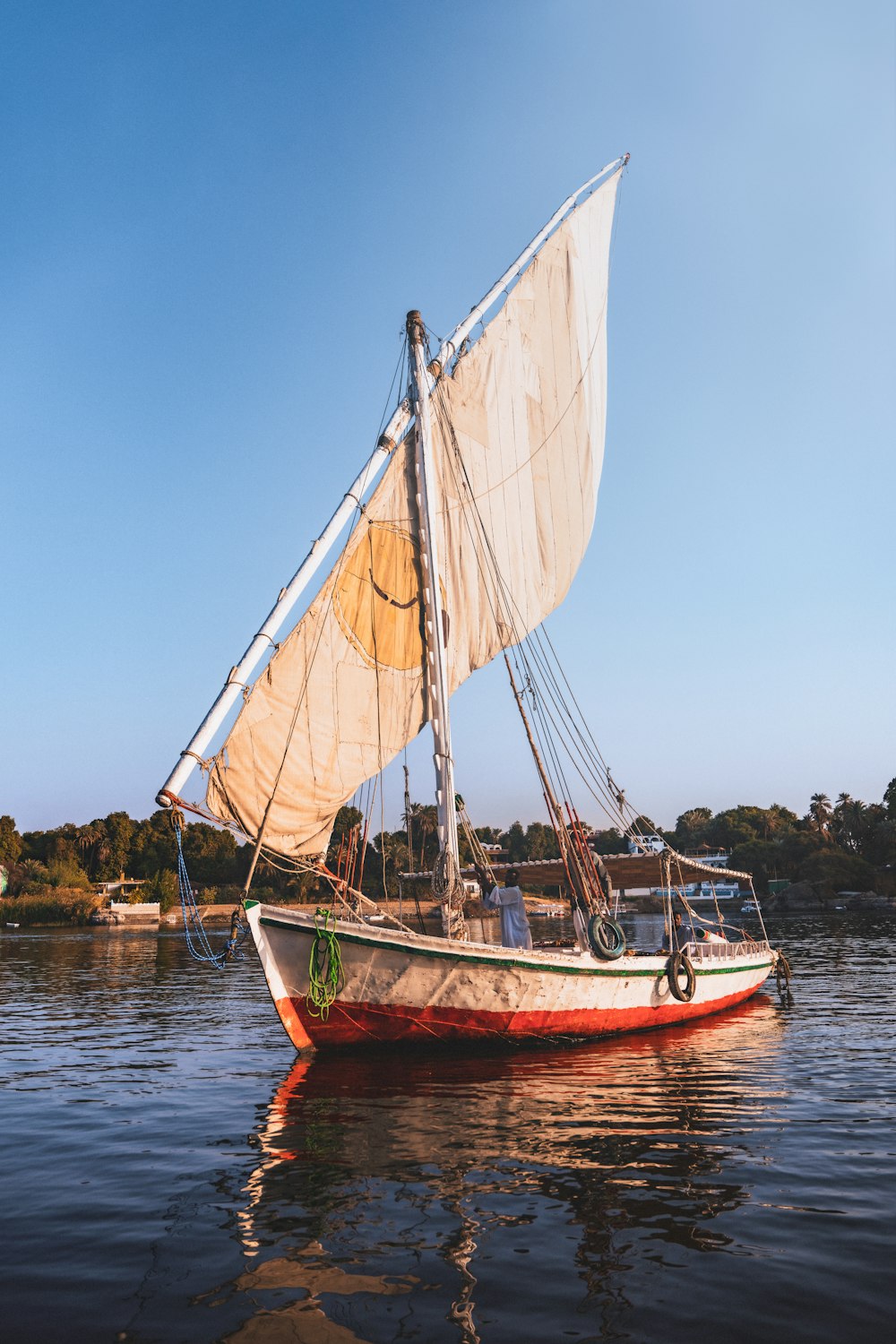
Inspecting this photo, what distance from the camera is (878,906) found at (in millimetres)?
82000

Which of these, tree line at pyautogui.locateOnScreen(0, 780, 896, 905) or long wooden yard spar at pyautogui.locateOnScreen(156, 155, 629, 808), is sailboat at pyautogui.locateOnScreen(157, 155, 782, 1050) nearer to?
long wooden yard spar at pyautogui.locateOnScreen(156, 155, 629, 808)

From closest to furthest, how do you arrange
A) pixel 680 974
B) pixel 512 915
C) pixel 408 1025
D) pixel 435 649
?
pixel 408 1025
pixel 512 915
pixel 435 649
pixel 680 974

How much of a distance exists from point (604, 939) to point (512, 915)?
1.96 m

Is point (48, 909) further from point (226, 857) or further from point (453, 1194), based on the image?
point (453, 1194)

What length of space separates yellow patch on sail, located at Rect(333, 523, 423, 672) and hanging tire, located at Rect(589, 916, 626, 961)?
6649mm

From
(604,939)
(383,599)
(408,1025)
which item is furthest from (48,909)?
(604,939)

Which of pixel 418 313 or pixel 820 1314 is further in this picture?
pixel 418 313

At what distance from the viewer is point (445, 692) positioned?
1886 cm

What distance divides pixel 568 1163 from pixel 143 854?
340ft

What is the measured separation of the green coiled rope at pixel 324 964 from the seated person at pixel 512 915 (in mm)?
3925

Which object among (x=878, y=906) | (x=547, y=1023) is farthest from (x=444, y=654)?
(x=878, y=906)

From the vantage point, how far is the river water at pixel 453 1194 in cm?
A: 607

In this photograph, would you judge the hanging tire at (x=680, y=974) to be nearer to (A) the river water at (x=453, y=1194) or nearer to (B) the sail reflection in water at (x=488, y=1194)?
(A) the river water at (x=453, y=1194)

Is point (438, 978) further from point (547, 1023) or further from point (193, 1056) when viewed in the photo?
point (193, 1056)
